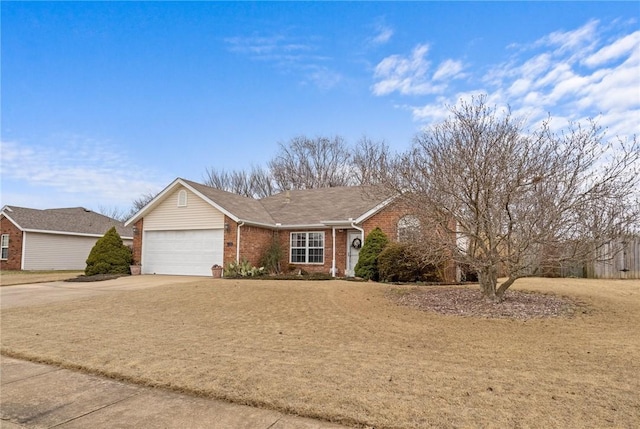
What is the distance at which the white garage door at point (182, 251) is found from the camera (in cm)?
1939

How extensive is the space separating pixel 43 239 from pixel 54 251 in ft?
3.69

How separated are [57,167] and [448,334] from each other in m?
27.7

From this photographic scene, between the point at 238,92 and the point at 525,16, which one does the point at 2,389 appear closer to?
the point at 525,16

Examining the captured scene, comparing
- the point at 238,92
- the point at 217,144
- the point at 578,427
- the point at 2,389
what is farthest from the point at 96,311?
the point at 217,144

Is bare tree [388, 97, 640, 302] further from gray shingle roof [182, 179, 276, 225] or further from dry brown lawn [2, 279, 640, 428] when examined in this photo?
gray shingle roof [182, 179, 276, 225]

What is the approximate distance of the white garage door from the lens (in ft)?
63.6

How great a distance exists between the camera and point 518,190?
9039 mm

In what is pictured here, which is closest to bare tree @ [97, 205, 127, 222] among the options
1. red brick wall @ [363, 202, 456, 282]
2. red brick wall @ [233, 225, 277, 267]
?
red brick wall @ [233, 225, 277, 267]

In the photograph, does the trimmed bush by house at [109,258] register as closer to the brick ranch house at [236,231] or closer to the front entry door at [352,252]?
the brick ranch house at [236,231]

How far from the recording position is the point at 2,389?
4812mm

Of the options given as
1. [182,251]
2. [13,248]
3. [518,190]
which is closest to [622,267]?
[518,190]

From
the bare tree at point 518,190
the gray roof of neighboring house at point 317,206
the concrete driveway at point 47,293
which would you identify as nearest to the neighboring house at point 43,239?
the concrete driveway at point 47,293

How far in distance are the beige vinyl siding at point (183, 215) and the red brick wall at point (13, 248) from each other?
12.0 metres

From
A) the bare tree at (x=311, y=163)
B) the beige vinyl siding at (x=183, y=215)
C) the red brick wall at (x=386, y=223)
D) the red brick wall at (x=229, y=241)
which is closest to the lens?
the red brick wall at (x=386, y=223)
